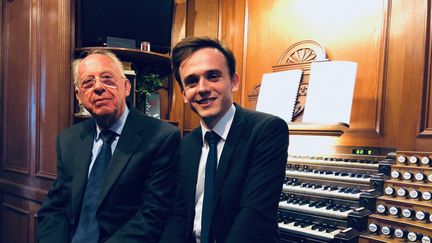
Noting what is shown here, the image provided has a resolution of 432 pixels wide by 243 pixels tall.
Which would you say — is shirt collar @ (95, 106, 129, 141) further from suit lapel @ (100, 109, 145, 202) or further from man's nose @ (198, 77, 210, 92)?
man's nose @ (198, 77, 210, 92)

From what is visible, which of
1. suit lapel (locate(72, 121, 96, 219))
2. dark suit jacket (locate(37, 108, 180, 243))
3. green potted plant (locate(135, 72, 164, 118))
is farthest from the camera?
green potted plant (locate(135, 72, 164, 118))

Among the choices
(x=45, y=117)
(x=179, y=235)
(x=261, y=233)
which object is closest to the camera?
(x=261, y=233)

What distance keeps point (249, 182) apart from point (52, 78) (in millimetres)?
2240

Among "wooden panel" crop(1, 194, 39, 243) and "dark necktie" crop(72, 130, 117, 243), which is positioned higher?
"dark necktie" crop(72, 130, 117, 243)

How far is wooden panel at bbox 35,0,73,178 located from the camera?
290 cm

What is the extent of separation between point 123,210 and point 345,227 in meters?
1.29

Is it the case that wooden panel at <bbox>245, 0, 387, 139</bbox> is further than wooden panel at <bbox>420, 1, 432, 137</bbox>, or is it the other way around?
wooden panel at <bbox>245, 0, 387, 139</bbox>

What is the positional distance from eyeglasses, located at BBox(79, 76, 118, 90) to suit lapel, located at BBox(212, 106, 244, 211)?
0.75 meters

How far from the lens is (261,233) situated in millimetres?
1446

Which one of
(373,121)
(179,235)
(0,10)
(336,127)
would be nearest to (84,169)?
(179,235)

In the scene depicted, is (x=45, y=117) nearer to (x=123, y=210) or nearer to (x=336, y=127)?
(x=123, y=210)

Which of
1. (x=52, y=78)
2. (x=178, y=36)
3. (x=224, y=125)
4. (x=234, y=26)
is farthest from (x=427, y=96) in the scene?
(x=52, y=78)

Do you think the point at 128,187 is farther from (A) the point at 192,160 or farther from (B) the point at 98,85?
(B) the point at 98,85

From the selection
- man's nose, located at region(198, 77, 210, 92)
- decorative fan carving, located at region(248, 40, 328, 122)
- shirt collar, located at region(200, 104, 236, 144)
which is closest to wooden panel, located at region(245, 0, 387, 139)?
decorative fan carving, located at region(248, 40, 328, 122)
